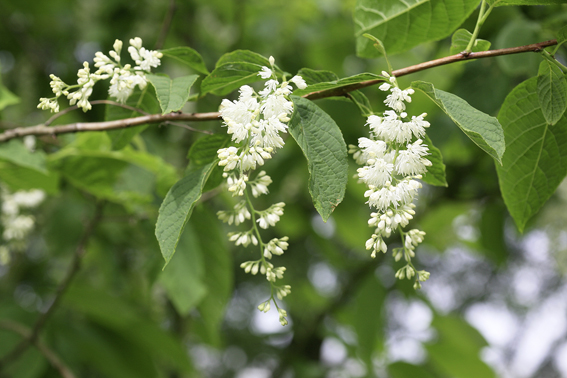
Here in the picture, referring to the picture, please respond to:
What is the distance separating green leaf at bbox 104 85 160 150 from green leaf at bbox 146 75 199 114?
0.16m

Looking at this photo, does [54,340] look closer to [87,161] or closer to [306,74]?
[87,161]

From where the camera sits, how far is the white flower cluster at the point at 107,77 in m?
0.79

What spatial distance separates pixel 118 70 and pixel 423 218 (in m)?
2.34

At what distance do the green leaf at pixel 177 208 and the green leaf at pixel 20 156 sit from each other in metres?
0.78

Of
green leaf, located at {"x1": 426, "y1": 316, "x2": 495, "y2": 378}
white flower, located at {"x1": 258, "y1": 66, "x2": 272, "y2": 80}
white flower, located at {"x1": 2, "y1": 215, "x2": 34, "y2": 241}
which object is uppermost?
white flower, located at {"x1": 258, "y1": 66, "x2": 272, "y2": 80}

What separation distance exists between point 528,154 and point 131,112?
899 mm

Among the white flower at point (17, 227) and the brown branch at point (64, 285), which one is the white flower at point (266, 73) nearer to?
the brown branch at point (64, 285)

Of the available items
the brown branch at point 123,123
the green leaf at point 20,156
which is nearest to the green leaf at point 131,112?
the brown branch at point 123,123

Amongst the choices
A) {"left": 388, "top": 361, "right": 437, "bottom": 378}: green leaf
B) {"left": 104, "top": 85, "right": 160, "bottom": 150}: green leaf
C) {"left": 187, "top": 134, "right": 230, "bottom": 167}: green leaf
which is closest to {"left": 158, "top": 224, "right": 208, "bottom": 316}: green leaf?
{"left": 104, "top": 85, "right": 160, "bottom": 150}: green leaf

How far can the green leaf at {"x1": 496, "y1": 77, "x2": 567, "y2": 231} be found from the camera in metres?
0.88

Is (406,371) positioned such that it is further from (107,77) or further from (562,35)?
(107,77)

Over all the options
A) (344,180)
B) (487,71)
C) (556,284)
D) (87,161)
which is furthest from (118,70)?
(556,284)

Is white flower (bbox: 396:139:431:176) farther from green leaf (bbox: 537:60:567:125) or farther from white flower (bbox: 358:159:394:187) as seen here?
green leaf (bbox: 537:60:567:125)

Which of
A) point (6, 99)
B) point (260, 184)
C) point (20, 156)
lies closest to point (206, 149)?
point (260, 184)
